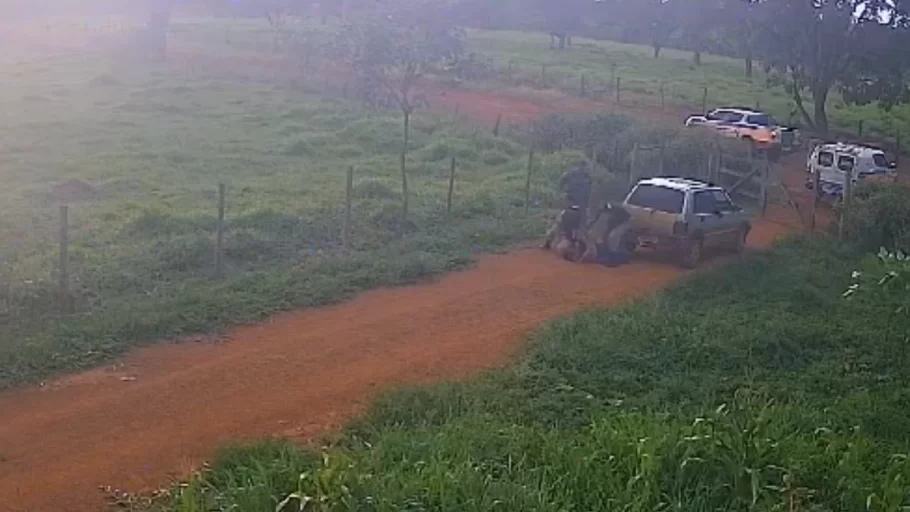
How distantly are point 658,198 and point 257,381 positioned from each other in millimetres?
9265

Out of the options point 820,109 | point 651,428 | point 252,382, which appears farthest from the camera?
point 820,109

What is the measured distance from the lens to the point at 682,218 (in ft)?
59.1

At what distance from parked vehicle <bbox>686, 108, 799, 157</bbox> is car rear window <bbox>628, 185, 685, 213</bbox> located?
47.9 feet

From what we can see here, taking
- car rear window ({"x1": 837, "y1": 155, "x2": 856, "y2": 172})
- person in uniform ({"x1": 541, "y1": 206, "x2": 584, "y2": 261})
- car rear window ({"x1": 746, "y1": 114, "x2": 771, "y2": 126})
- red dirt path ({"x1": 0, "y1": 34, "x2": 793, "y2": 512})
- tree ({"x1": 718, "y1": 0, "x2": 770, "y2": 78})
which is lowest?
red dirt path ({"x1": 0, "y1": 34, "x2": 793, "y2": 512})

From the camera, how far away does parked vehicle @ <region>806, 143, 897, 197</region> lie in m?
27.1

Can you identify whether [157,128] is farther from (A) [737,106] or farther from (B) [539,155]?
(A) [737,106]

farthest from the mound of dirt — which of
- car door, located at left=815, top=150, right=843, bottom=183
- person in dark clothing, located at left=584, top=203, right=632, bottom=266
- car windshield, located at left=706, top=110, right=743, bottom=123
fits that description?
car windshield, located at left=706, top=110, right=743, bottom=123

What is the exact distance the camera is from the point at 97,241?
54.3 ft

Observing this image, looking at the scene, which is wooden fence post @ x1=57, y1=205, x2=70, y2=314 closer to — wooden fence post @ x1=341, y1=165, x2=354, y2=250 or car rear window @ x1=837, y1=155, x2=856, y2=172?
wooden fence post @ x1=341, y1=165, x2=354, y2=250

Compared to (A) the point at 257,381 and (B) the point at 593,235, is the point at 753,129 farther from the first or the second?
(A) the point at 257,381

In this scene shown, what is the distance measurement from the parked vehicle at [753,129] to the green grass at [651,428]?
1852 cm

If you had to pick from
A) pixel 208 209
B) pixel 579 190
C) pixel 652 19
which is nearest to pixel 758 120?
pixel 579 190

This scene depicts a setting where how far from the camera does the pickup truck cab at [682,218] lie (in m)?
18.0

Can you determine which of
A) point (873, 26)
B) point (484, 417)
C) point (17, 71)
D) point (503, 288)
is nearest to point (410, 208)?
point (503, 288)
